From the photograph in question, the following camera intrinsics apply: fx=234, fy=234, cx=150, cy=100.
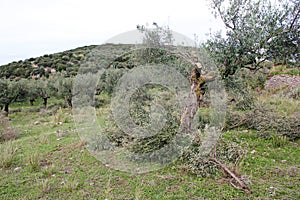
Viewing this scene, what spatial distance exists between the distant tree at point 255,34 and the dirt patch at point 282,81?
398 inches

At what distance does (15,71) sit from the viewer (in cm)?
2997

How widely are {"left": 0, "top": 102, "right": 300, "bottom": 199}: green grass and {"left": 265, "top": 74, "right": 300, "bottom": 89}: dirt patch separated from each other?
11.0m

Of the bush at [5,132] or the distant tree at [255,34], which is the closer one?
the distant tree at [255,34]

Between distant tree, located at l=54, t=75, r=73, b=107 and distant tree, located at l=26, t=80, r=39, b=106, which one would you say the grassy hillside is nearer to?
distant tree, located at l=54, t=75, r=73, b=107

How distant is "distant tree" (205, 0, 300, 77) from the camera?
5684 millimetres

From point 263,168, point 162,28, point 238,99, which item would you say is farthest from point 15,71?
point 263,168

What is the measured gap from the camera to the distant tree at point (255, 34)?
224 inches

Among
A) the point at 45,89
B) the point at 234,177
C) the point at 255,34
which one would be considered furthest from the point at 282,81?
the point at 45,89

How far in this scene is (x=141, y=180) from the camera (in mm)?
4008

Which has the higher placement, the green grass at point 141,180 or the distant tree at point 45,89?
the distant tree at point 45,89

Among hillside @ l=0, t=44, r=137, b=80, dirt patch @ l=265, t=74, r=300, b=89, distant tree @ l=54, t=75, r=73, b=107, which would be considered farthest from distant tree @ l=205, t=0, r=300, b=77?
hillside @ l=0, t=44, r=137, b=80

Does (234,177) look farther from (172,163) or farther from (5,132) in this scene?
(5,132)

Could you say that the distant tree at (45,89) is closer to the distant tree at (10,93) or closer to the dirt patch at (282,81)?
the distant tree at (10,93)

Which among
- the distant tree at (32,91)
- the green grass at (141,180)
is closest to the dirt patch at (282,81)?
the green grass at (141,180)
